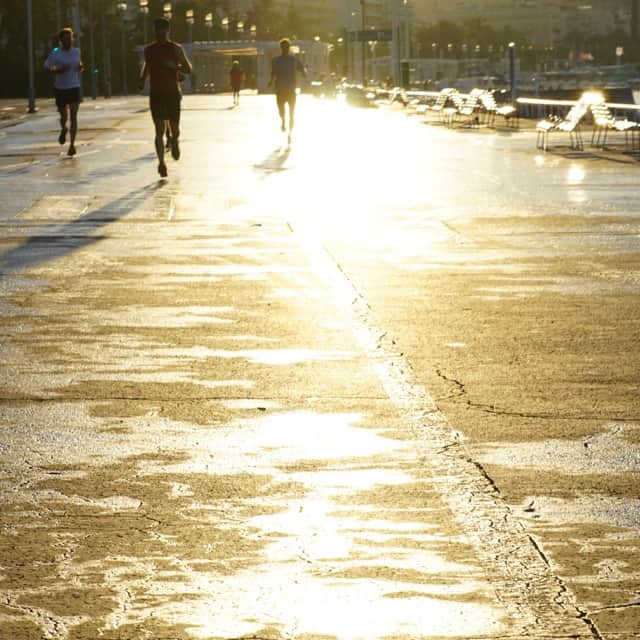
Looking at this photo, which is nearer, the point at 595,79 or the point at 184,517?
the point at 184,517

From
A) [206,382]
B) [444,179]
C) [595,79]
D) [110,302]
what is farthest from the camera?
[595,79]

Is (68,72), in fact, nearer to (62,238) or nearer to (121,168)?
(121,168)

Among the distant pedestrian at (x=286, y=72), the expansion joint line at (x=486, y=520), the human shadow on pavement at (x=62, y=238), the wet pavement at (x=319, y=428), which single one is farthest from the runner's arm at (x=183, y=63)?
the expansion joint line at (x=486, y=520)

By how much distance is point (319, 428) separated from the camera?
7.49m

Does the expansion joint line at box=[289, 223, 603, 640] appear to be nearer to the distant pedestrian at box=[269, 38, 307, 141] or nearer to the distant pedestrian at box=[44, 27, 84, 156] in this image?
the distant pedestrian at box=[44, 27, 84, 156]

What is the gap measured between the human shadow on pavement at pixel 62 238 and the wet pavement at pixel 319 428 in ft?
0.20

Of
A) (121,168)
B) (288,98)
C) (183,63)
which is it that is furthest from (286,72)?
(183,63)

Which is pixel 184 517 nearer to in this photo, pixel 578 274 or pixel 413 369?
pixel 413 369

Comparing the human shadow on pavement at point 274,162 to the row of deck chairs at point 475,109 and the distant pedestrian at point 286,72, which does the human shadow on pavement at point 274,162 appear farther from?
the row of deck chairs at point 475,109

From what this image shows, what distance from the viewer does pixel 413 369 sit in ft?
29.4

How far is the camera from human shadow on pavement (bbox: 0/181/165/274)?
547 inches

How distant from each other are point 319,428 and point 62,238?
27.6 ft

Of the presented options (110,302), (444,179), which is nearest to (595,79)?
(444,179)

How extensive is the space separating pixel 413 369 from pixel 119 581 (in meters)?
3.83
